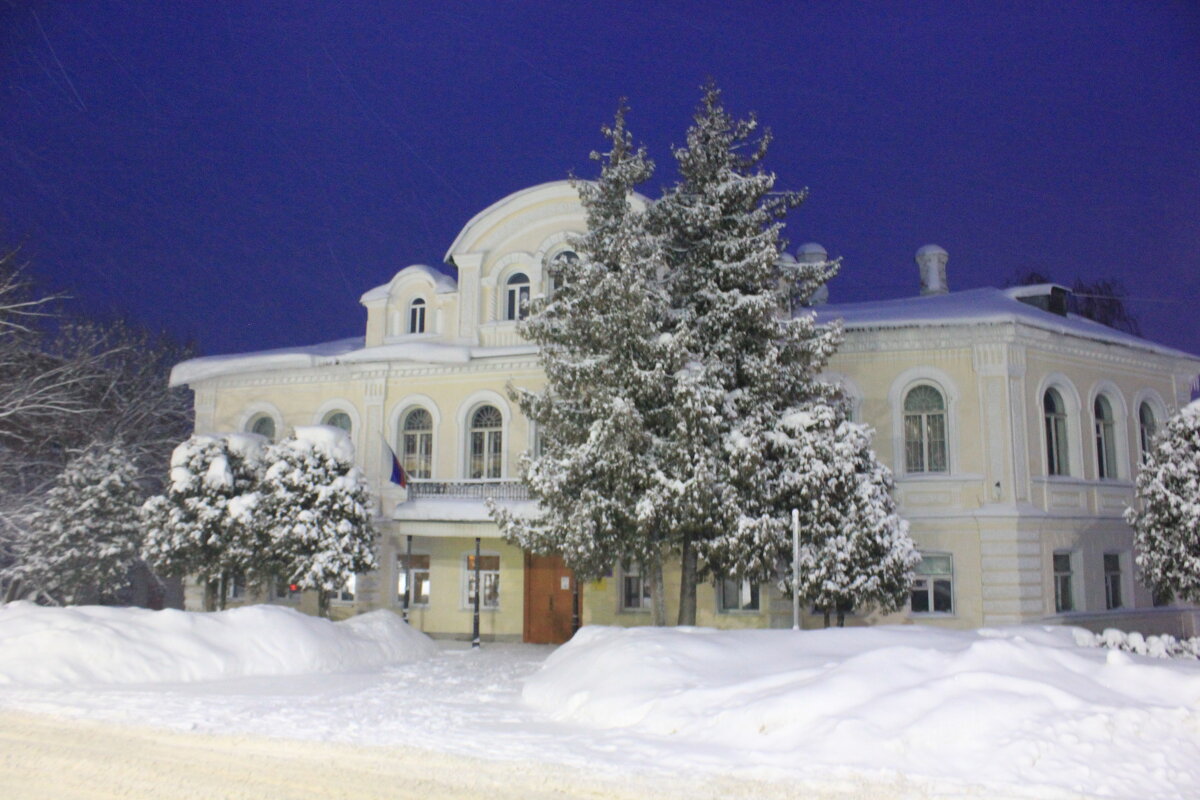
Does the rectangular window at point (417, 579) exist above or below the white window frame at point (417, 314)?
below

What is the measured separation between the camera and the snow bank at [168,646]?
47.3 ft

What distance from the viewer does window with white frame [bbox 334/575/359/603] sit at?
25656 millimetres

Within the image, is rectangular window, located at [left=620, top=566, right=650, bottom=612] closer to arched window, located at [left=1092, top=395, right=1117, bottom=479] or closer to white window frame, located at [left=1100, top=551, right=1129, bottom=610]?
white window frame, located at [left=1100, top=551, right=1129, bottom=610]

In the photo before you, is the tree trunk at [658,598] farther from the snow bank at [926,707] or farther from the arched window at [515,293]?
the arched window at [515,293]

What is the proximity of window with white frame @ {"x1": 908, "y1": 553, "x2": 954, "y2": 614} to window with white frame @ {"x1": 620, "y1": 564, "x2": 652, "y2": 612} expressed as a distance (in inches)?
235

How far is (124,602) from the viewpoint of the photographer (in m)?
36.6

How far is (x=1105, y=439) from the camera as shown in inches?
906

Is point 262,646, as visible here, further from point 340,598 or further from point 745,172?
point 745,172

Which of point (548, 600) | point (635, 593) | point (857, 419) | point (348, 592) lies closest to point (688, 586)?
point (635, 593)

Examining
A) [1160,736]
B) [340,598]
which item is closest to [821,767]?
[1160,736]

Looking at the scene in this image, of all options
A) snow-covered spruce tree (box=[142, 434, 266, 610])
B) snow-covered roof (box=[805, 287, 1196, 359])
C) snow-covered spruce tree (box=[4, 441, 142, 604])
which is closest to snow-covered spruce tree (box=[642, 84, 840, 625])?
snow-covered roof (box=[805, 287, 1196, 359])

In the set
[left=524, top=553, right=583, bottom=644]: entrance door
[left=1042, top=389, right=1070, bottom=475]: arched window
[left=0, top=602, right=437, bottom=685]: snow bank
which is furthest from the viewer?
[left=524, top=553, right=583, bottom=644]: entrance door

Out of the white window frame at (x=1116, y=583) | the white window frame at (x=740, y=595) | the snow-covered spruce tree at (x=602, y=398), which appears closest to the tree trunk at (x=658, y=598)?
the snow-covered spruce tree at (x=602, y=398)

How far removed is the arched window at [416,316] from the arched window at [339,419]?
2906 millimetres
